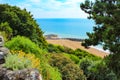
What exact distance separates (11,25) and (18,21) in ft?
2.37

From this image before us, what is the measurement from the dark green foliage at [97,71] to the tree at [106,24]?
1.64 meters

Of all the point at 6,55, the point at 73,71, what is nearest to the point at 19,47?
the point at 6,55

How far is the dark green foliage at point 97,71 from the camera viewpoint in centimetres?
2712

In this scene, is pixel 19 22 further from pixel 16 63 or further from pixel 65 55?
Answer: pixel 16 63

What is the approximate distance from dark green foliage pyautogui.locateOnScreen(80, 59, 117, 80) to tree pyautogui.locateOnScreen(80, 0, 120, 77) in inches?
64.6

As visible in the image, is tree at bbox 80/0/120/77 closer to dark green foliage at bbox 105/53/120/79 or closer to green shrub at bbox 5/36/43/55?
dark green foliage at bbox 105/53/120/79

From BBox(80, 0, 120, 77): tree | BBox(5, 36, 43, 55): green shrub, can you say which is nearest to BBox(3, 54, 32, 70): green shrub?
BBox(5, 36, 43, 55): green shrub

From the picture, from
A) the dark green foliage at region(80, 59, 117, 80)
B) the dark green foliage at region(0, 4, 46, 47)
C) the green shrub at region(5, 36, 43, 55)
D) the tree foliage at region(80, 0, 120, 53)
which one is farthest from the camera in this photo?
the dark green foliage at region(0, 4, 46, 47)

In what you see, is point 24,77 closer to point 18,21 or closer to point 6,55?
point 6,55

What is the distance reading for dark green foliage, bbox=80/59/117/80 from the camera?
89.0ft

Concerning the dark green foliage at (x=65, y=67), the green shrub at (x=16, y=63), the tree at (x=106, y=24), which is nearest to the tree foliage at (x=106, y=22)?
the tree at (x=106, y=24)

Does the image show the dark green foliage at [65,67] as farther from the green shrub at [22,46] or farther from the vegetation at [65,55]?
the green shrub at [22,46]

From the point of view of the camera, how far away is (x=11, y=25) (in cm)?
3597

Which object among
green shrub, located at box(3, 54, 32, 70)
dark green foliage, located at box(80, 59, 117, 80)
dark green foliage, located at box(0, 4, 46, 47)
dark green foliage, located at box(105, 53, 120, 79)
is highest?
green shrub, located at box(3, 54, 32, 70)
